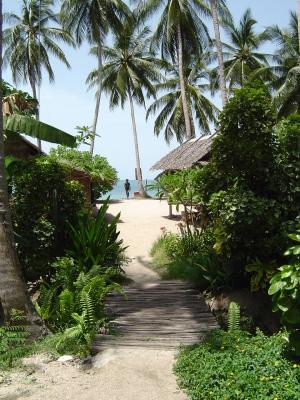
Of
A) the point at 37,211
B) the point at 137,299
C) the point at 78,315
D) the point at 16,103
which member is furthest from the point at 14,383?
the point at 16,103

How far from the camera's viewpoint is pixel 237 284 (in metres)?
8.02

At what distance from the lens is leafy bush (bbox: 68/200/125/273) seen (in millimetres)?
7875

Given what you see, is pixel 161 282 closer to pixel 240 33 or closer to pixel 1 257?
pixel 1 257

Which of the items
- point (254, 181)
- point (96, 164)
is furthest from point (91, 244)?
point (96, 164)

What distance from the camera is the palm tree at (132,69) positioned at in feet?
105

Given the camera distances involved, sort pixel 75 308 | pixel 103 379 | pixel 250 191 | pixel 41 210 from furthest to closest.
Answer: pixel 41 210, pixel 250 191, pixel 75 308, pixel 103 379

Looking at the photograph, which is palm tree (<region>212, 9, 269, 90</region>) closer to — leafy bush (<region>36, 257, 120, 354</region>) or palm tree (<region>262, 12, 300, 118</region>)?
palm tree (<region>262, 12, 300, 118</region>)

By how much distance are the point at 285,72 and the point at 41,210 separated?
25331 millimetres

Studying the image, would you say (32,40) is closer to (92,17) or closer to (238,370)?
(92,17)

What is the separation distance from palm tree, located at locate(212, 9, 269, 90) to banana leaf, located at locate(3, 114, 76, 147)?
2547cm

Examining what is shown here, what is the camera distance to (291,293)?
14.7ft

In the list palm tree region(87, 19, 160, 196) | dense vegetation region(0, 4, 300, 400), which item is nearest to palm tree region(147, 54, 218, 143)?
palm tree region(87, 19, 160, 196)

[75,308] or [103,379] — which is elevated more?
[75,308]

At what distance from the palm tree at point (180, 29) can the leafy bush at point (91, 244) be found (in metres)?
17.6
